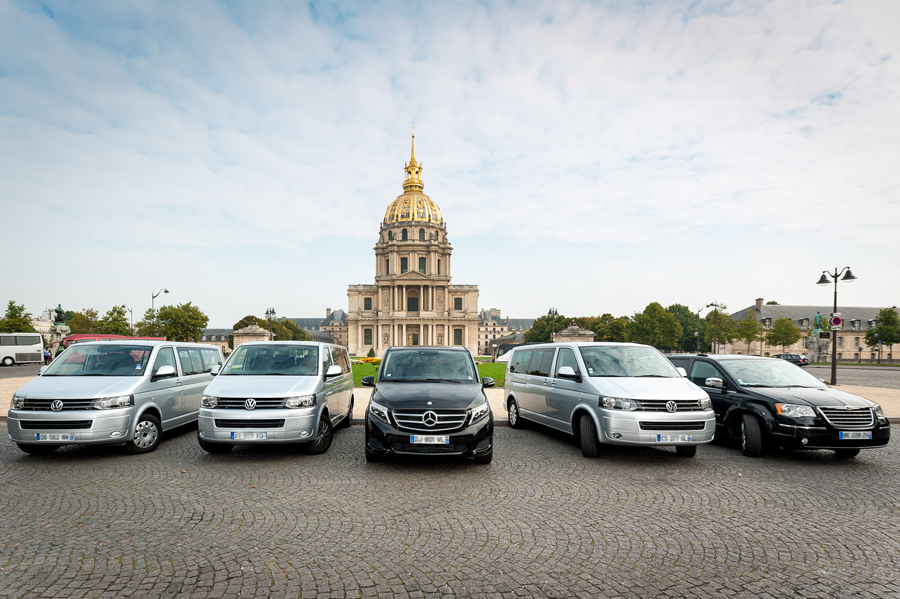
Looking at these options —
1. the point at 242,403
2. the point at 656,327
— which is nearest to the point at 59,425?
the point at 242,403

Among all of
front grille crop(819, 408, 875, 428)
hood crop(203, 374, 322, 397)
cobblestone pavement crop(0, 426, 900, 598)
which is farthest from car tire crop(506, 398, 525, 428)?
front grille crop(819, 408, 875, 428)

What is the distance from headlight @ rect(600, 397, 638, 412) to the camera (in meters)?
7.29

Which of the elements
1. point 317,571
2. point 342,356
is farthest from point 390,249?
point 317,571

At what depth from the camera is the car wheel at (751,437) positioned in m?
7.93

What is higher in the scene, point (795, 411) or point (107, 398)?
point (107, 398)

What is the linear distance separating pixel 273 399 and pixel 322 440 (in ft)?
3.86

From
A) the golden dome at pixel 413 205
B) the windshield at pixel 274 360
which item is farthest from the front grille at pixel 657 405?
the golden dome at pixel 413 205

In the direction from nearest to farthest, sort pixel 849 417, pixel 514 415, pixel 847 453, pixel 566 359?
1. pixel 849 417
2. pixel 847 453
3. pixel 566 359
4. pixel 514 415

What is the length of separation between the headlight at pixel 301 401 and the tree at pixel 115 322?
6090 centimetres

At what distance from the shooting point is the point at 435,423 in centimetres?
667

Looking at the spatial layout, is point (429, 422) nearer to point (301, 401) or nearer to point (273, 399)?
point (301, 401)

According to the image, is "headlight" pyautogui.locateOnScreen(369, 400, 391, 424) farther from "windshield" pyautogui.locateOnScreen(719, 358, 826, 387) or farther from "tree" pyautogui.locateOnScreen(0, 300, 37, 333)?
"tree" pyautogui.locateOnScreen(0, 300, 37, 333)

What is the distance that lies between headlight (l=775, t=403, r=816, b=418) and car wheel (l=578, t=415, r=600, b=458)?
294 cm

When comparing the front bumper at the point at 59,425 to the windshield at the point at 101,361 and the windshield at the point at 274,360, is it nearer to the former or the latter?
the windshield at the point at 101,361
